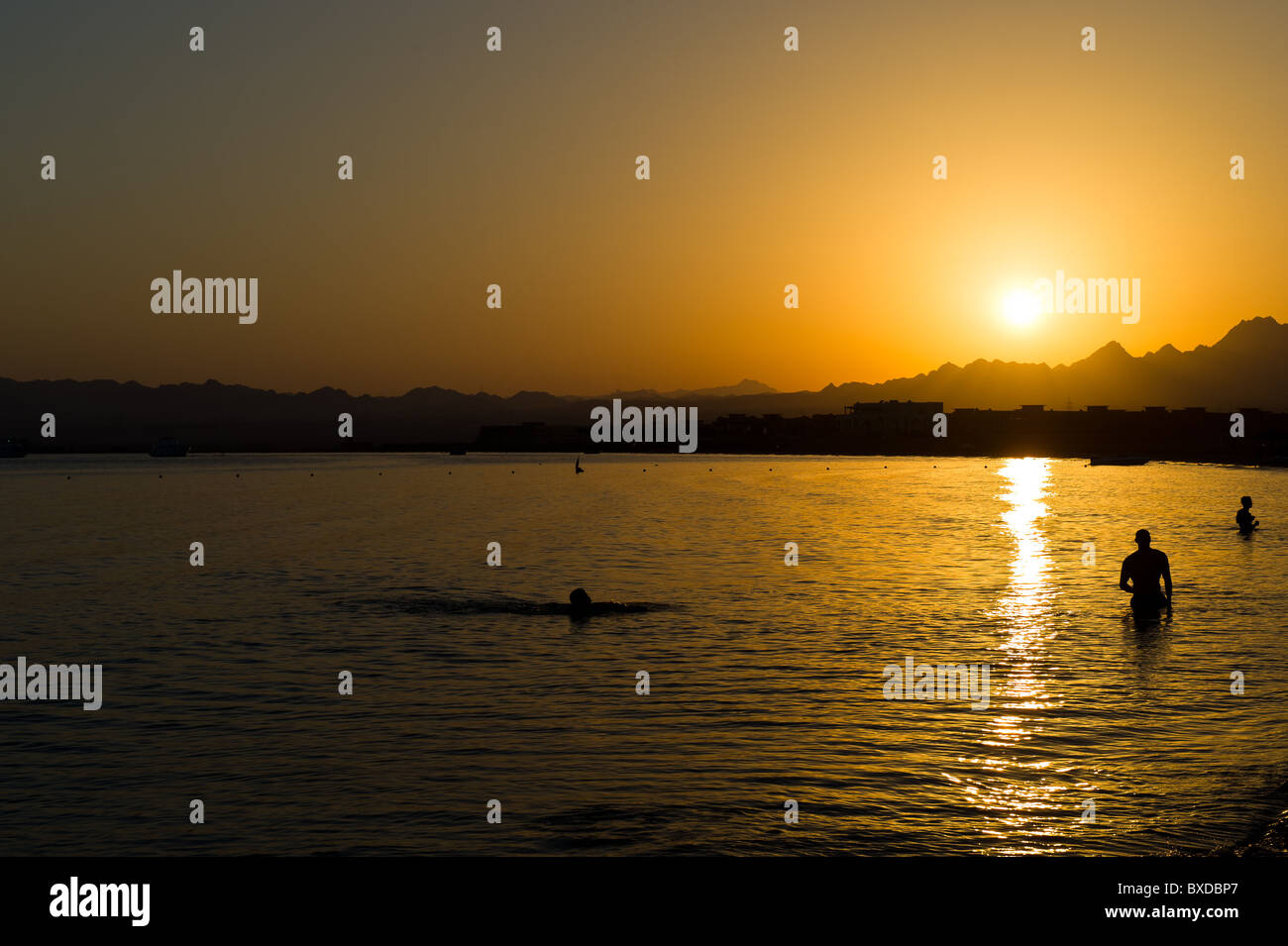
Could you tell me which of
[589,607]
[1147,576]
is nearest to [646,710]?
[589,607]

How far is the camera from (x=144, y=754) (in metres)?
19.8

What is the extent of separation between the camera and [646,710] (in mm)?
22812

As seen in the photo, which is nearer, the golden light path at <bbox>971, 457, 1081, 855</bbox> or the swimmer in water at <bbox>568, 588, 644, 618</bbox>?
the golden light path at <bbox>971, 457, 1081, 855</bbox>

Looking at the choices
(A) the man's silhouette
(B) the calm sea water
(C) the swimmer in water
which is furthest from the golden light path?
(C) the swimmer in water

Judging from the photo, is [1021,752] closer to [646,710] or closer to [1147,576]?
[646,710]

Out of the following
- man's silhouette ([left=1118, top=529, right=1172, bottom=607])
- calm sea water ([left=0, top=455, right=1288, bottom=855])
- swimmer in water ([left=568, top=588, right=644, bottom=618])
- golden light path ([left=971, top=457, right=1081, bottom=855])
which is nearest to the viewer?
golden light path ([left=971, top=457, right=1081, bottom=855])

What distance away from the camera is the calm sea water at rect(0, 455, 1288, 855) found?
15.4m

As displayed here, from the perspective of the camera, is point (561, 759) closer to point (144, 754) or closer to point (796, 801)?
point (796, 801)

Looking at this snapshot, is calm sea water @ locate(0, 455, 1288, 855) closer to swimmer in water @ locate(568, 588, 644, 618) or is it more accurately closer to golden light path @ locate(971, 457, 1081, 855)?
golden light path @ locate(971, 457, 1081, 855)

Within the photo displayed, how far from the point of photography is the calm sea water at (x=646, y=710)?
15375 mm

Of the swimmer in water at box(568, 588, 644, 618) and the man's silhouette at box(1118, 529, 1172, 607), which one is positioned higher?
the man's silhouette at box(1118, 529, 1172, 607)

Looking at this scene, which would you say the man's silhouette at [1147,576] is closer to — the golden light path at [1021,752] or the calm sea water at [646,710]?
the calm sea water at [646,710]
